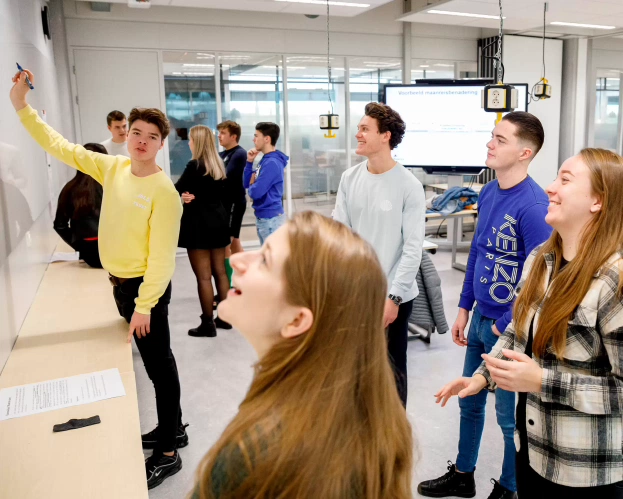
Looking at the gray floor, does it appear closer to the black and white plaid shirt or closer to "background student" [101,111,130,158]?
the black and white plaid shirt

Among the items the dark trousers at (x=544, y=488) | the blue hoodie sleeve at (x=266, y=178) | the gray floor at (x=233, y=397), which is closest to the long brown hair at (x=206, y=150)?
the blue hoodie sleeve at (x=266, y=178)

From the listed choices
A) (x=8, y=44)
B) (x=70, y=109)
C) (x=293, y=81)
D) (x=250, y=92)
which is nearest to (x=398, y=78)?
(x=293, y=81)

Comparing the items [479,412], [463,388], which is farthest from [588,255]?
[479,412]

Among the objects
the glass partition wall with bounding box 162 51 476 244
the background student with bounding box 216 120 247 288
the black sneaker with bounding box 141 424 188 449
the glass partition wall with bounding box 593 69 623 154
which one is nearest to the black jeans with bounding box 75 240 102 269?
the background student with bounding box 216 120 247 288

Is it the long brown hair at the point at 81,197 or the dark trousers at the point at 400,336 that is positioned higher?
the long brown hair at the point at 81,197

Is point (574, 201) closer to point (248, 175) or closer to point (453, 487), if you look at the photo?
point (453, 487)

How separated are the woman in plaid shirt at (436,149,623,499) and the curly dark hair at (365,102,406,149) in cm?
107

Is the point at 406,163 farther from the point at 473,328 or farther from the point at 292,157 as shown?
the point at 473,328

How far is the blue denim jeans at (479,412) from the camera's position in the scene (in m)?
2.13

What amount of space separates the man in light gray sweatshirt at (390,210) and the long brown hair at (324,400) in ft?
4.93

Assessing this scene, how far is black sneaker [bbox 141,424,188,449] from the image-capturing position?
2.59 metres

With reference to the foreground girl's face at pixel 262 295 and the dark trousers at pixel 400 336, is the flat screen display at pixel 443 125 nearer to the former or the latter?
the dark trousers at pixel 400 336

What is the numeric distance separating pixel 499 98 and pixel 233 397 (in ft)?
7.85

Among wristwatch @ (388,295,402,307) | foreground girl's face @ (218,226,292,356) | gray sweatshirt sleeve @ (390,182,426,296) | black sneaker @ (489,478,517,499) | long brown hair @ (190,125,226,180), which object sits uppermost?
long brown hair @ (190,125,226,180)
